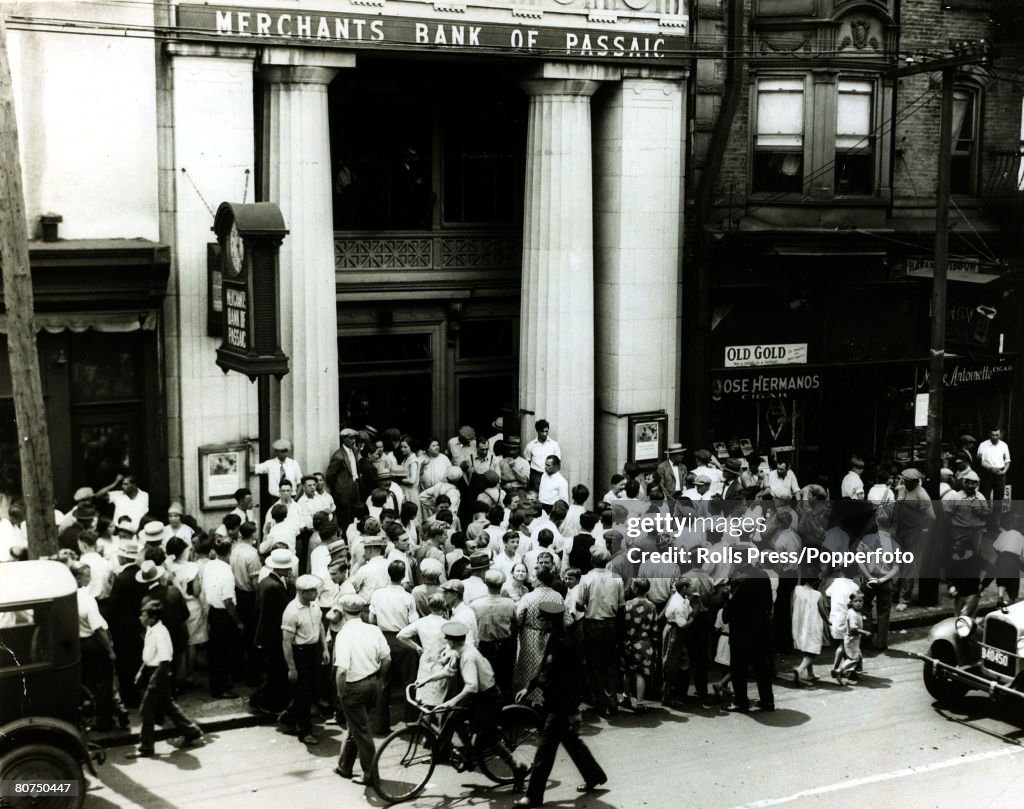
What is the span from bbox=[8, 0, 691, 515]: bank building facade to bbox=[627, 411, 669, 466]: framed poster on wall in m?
0.17

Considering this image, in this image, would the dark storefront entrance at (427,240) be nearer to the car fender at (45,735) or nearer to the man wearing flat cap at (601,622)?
the man wearing flat cap at (601,622)

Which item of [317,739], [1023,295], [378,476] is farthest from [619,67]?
[317,739]

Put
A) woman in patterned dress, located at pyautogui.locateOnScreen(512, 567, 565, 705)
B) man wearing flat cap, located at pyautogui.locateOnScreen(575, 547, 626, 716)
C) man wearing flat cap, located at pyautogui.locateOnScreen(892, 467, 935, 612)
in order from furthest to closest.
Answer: man wearing flat cap, located at pyautogui.locateOnScreen(892, 467, 935, 612)
man wearing flat cap, located at pyautogui.locateOnScreen(575, 547, 626, 716)
woman in patterned dress, located at pyautogui.locateOnScreen(512, 567, 565, 705)

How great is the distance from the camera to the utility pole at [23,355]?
507 inches

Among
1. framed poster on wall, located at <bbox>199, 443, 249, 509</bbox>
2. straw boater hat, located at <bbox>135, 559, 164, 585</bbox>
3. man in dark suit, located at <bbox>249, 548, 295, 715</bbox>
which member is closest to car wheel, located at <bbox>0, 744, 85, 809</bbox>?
straw boater hat, located at <bbox>135, 559, 164, 585</bbox>

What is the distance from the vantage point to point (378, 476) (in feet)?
60.6

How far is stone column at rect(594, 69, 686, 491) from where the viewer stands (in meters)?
20.3

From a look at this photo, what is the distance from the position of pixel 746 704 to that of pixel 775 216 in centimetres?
1031

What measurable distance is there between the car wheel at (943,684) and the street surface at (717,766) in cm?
19

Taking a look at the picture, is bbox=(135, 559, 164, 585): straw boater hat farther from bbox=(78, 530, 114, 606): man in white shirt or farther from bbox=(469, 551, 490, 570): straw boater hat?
bbox=(469, 551, 490, 570): straw boater hat

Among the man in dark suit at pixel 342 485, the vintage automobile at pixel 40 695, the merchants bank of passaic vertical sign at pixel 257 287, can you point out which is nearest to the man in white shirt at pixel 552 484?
the man in dark suit at pixel 342 485

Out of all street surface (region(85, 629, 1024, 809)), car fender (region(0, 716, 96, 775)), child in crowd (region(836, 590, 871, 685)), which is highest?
car fender (region(0, 716, 96, 775))

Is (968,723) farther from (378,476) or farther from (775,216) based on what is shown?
(775,216)

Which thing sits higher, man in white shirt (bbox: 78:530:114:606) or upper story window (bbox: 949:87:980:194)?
upper story window (bbox: 949:87:980:194)
